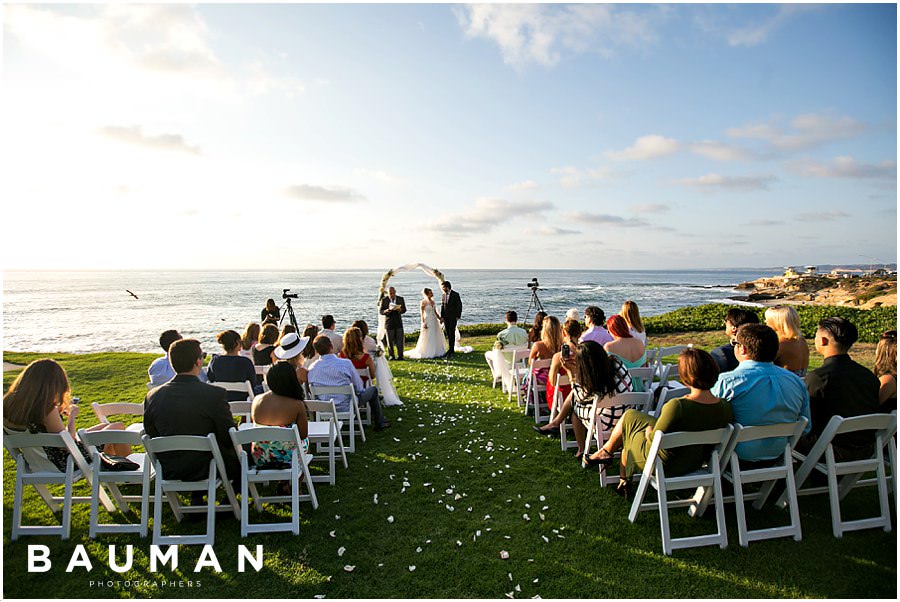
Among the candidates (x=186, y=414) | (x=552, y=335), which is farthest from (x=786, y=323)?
(x=186, y=414)

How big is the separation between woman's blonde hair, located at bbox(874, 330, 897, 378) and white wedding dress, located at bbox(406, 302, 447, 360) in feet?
31.4

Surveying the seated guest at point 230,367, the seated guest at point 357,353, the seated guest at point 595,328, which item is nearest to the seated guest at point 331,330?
the seated guest at point 357,353

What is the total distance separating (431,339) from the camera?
12992mm

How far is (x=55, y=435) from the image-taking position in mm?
3734

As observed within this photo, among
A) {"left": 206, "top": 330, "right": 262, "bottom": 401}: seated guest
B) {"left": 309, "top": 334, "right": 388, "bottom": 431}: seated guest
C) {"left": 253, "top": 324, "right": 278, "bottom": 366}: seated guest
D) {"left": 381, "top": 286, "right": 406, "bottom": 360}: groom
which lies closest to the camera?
{"left": 206, "top": 330, "right": 262, "bottom": 401}: seated guest

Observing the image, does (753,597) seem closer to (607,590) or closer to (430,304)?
(607,590)

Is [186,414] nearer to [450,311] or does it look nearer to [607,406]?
→ [607,406]

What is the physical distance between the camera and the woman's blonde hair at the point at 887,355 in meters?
4.22

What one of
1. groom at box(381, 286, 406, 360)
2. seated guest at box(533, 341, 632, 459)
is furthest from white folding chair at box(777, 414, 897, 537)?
groom at box(381, 286, 406, 360)

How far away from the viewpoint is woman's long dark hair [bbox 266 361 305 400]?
171 inches

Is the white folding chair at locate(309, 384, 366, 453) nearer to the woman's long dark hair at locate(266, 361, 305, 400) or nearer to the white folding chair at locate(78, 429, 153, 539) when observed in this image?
the woman's long dark hair at locate(266, 361, 305, 400)

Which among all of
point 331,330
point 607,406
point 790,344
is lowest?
point 607,406

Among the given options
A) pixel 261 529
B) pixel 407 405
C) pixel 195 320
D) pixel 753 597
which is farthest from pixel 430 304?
pixel 195 320

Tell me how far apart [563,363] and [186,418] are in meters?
3.98
